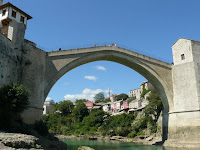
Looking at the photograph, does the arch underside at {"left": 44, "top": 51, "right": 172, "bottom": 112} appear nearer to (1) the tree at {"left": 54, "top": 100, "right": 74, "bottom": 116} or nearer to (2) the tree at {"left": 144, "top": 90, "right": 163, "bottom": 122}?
(2) the tree at {"left": 144, "top": 90, "right": 163, "bottom": 122}

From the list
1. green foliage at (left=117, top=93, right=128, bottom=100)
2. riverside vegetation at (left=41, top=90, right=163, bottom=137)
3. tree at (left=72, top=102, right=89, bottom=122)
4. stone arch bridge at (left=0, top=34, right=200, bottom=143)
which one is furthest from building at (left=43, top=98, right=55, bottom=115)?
stone arch bridge at (left=0, top=34, right=200, bottom=143)

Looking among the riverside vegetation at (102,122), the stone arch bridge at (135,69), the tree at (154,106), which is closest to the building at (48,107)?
the riverside vegetation at (102,122)

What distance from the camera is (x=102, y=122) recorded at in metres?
52.8

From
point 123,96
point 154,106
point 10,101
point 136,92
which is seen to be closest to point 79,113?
point 123,96

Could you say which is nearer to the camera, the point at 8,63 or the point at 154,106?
the point at 8,63

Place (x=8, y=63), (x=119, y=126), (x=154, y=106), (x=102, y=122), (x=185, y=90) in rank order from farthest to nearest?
1. (x=102, y=122)
2. (x=119, y=126)
3. (x=154, y=106)
4. (x=185, y=90)
5. (x=8, y=63)

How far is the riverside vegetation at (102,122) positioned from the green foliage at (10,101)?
8.40m

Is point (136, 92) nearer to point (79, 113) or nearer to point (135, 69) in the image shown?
point (79, 113)

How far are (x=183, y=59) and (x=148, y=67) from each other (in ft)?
13.2

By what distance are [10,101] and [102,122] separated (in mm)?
40915

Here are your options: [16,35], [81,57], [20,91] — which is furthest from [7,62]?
[81,57]

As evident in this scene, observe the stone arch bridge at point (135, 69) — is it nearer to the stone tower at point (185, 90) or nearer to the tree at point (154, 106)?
the stone tower at point (185, 90)

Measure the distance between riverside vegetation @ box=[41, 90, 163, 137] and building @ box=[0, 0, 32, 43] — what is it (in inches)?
374

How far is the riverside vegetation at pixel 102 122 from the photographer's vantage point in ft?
116
